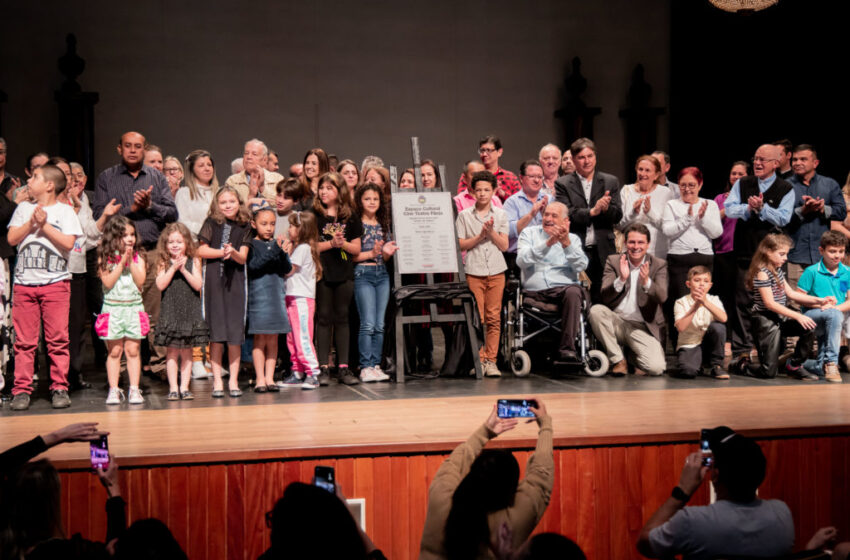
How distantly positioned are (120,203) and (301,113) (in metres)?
4.01

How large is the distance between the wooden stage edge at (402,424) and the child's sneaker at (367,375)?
2.67ft

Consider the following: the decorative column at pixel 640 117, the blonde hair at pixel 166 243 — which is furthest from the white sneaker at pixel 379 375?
the decorative column at pixel 640 117

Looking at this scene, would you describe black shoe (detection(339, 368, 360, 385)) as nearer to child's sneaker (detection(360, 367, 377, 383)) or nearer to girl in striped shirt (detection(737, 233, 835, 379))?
child's sneaker (detection(360, 367, 377, 383))

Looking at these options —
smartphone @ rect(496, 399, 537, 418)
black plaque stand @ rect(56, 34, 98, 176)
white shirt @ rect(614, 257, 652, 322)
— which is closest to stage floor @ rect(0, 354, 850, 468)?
white shirt @ rect(614, 257, 652, 322)

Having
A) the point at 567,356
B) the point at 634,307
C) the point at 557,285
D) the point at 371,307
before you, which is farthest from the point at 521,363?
the point at 371,307

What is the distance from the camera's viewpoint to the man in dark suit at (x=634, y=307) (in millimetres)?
5742

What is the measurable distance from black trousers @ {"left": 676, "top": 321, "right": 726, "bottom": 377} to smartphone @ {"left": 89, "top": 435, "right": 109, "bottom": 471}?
3.96 m

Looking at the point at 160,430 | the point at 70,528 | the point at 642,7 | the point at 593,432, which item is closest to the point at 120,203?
the point at 160,430

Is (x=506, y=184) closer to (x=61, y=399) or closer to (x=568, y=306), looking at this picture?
(x=568, y=306)

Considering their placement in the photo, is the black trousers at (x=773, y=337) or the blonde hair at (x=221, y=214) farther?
the black trousers at (x=773, y=337)

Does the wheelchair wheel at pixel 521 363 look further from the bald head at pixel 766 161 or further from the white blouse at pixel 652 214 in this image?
the bald head at pixel 766 161

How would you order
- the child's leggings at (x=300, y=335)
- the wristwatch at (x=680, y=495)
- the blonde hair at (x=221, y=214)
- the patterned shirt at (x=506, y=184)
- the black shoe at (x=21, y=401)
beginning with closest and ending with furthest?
the wristwatch at (x=680, y=495)
the black shoe at (x=21, y=401)
the blonde hair at (x=221, y=214)
the child's leggings at (x=300, y=335)
the patterned shirt at (x=506, y=184)

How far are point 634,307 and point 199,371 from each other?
2811 mm

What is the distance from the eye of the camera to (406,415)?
13.3 feet
